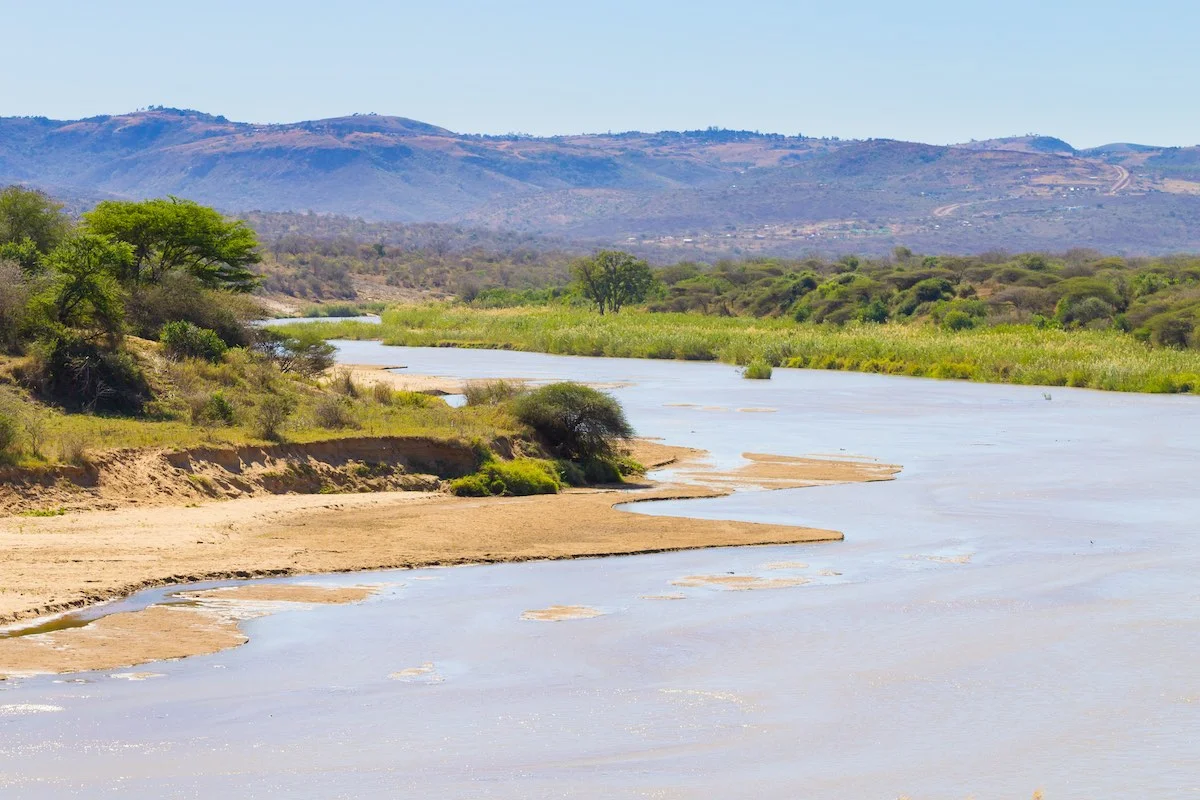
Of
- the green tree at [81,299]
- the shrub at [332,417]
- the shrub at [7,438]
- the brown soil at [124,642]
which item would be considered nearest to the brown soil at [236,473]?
the shrub at [7,438]

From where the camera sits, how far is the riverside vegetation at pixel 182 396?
83.3ft

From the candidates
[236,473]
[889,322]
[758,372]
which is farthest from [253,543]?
[889,322]

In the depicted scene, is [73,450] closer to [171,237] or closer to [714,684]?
[714,684]

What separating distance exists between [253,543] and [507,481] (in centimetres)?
633

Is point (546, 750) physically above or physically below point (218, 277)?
below

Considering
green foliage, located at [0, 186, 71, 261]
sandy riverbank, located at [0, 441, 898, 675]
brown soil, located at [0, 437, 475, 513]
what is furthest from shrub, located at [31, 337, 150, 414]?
green foliage, located at [0, 186, 71, 261]

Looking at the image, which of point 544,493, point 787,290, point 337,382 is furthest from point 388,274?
point 544,493

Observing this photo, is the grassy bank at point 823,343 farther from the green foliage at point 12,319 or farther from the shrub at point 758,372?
A: the green foliage at point 12,319

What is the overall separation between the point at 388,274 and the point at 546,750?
118005mm

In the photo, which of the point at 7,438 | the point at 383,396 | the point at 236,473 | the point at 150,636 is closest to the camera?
the point at 150,636

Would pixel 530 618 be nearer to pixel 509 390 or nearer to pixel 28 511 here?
pixel 28 511

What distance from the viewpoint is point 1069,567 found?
21141 millimetres

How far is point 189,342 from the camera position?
32.8 meters

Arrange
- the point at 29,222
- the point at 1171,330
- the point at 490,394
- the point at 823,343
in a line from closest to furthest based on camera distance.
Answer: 1. the point at 490,394
2. the point at 29,222
3. the point at 1171,330
4. the point at 823,343
